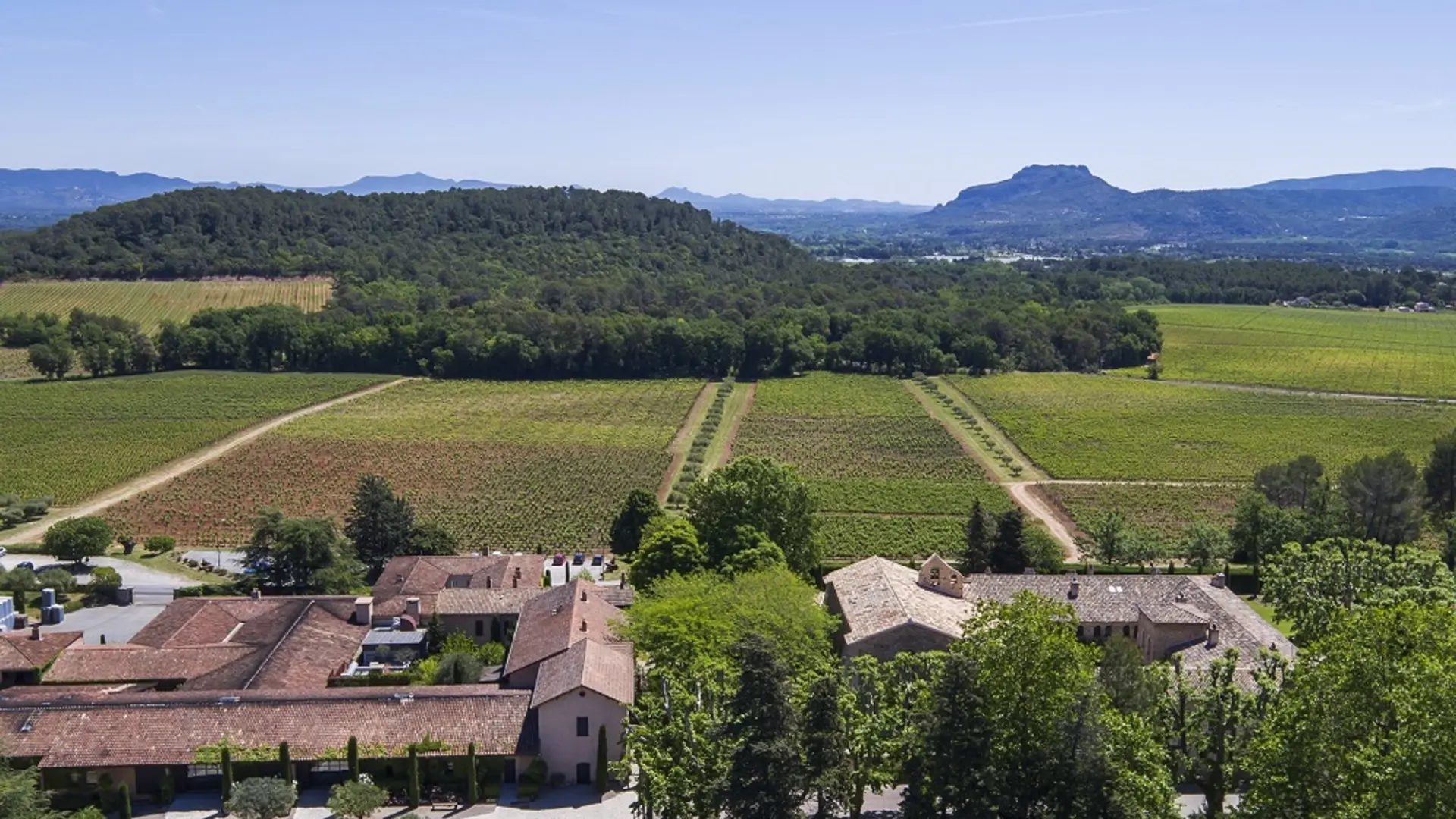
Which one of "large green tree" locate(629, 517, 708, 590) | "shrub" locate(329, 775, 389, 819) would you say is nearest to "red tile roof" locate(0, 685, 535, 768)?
"shrub" locate(329, 775, 389, 819)

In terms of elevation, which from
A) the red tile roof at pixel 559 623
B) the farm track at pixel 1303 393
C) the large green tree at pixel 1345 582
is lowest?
the farm track at pixel 1303 393

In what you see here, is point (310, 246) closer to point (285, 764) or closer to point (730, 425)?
point (730, 425)

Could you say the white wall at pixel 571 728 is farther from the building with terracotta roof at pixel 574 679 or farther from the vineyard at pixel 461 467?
the vineyard at pixel 461 467

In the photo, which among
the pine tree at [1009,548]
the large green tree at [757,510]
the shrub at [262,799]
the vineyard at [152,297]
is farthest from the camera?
the vineyard at [152,297]

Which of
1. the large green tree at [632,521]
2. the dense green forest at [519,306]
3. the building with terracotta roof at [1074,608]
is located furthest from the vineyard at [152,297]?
the building with terracotta roof at [1074,608]

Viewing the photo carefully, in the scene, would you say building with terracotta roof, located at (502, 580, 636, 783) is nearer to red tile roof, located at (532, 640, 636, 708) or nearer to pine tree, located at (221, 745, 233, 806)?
red tile roof, located at (532, 640, 636, 708)

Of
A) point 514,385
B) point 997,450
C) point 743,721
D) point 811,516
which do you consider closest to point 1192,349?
point 997,450

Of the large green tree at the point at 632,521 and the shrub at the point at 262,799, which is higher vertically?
the large green tree at the point at 632,521

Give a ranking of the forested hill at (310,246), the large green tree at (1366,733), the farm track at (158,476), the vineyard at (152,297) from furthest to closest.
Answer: the forested hill at (310,246) → the vineyard at (152,297) → the farm track at (158,476) → the large green tree at (1366,733)
